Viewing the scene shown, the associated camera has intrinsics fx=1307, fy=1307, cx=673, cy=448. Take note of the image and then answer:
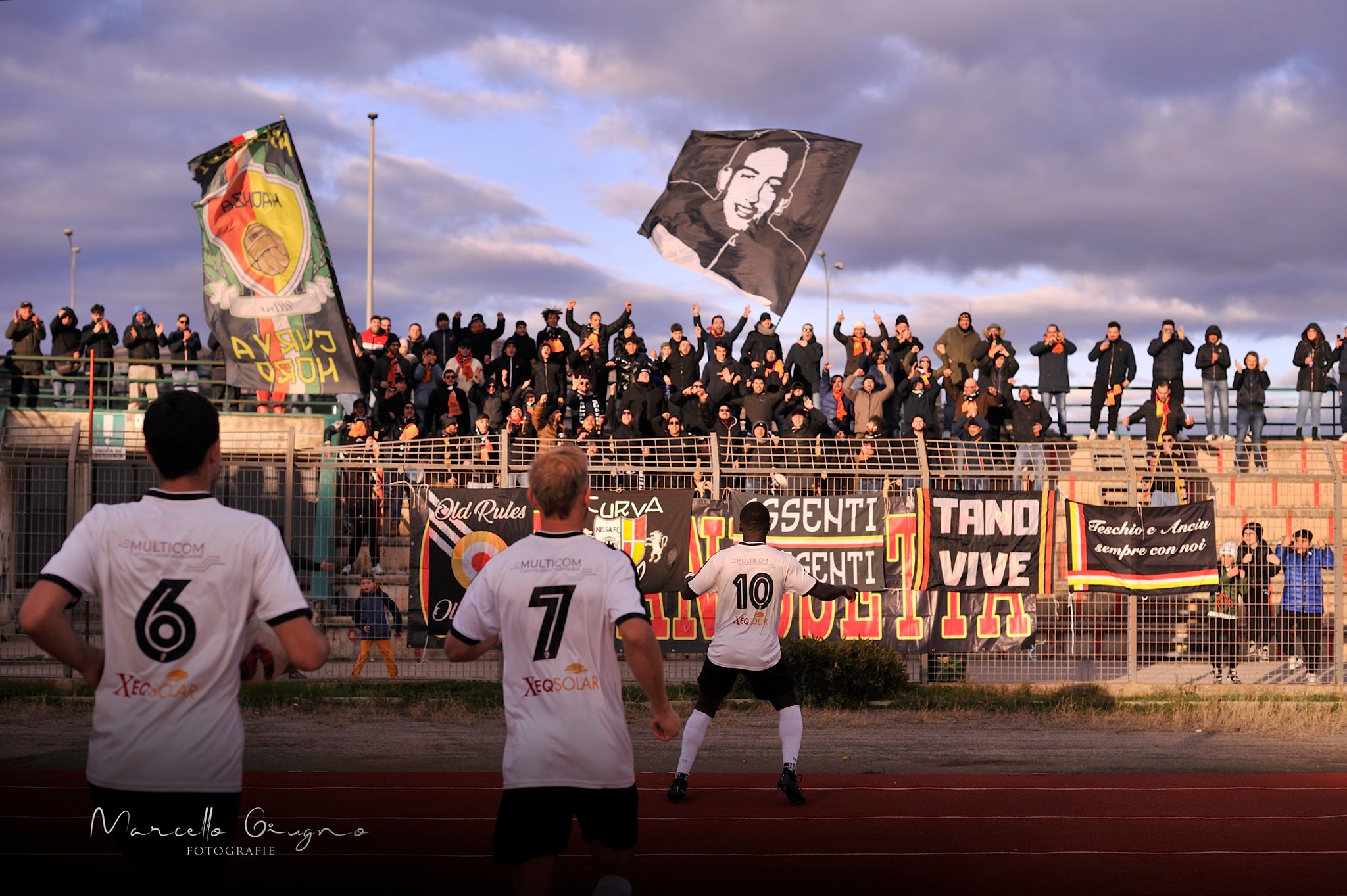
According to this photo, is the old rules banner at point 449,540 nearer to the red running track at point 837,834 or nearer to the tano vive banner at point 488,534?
the tano vive banner at point 488,534

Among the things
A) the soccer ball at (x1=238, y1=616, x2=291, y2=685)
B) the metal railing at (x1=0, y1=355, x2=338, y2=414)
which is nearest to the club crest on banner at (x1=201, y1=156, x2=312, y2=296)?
the metal railing at (x1=0, y1=355, x2=338, y2=414)

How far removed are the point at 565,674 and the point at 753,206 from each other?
14.1 m

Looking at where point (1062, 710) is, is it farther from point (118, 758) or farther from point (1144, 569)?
point (118, 758)

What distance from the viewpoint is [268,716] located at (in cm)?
1409

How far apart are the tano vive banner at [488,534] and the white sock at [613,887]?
9895 millimetres

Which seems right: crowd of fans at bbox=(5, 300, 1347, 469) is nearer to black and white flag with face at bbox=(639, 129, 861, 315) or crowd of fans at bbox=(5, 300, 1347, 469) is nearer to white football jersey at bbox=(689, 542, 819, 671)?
black and white flag with face at bbox=(639, 129, 861, 315)

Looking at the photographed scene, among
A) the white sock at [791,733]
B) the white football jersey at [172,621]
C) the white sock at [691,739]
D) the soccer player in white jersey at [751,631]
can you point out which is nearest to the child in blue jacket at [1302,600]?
the soccer player in white jersey at [751,631]

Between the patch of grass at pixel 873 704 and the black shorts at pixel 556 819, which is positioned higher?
the black shorts at pixel 556 819

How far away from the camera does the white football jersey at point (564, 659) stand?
196 inches

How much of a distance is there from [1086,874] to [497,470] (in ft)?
30.2

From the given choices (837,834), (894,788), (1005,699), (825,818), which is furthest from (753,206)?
(837,834)

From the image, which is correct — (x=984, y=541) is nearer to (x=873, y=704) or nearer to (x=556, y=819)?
(x=873, y=704)

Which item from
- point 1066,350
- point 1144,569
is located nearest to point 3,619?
point 1144,569

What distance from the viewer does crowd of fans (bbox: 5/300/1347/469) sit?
66.9 ft
